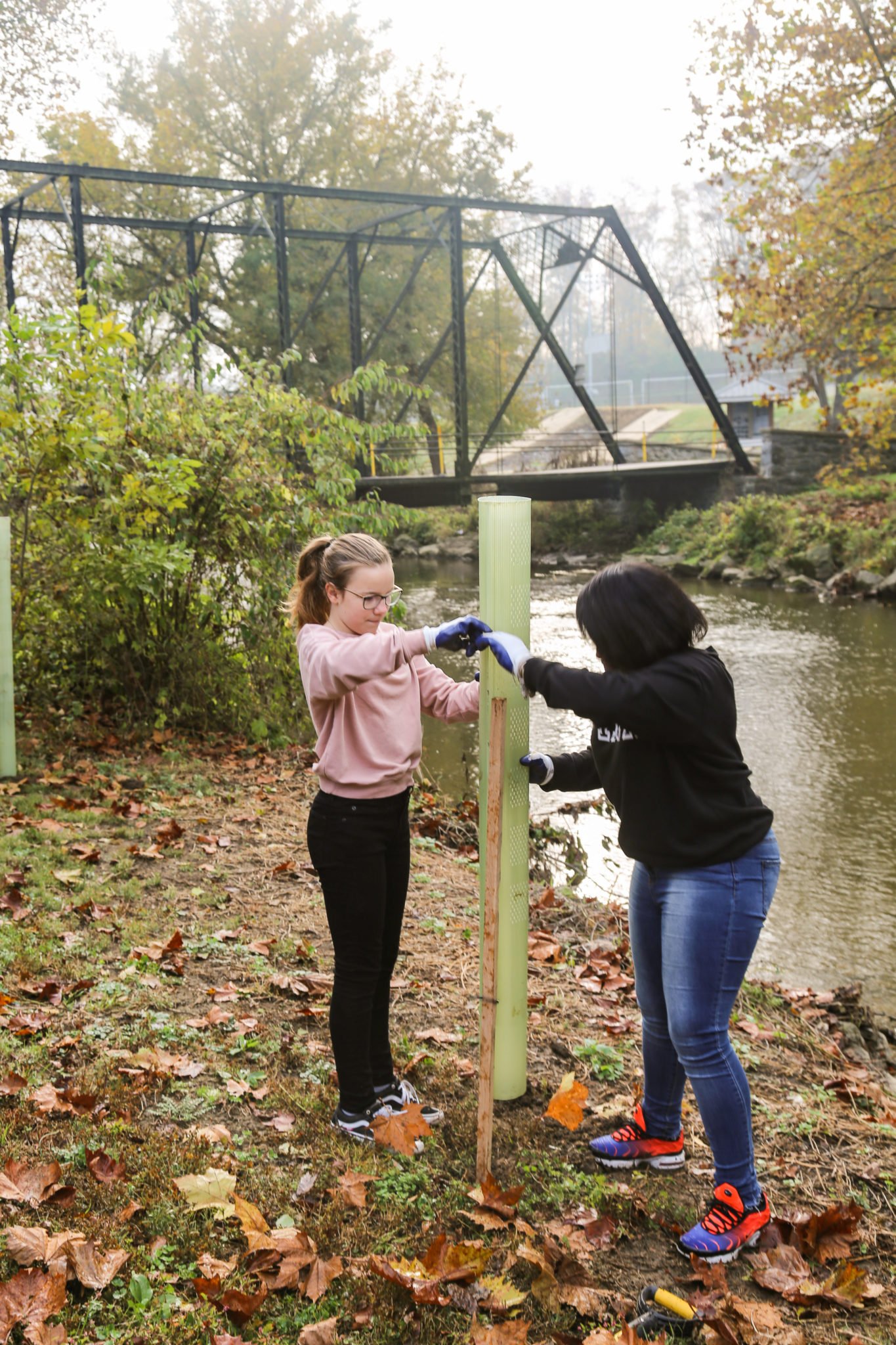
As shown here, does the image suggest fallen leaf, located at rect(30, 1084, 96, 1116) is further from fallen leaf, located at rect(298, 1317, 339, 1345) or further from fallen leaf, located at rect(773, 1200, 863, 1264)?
fallen leaf, located at rect(773, 1200, 863, 1264)

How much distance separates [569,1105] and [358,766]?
1.14 m

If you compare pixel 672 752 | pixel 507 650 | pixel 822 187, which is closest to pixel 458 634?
pixel 507 650

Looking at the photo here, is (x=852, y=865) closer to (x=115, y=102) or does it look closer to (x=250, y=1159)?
(x=250, y=1159)

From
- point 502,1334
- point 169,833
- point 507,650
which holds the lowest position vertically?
point 502,1334

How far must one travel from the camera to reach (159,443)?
746 centimetres

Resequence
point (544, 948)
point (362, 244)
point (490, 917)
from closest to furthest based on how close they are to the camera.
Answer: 1. point (490, 917)
2. point (544, 948)
3. point (362, 244)

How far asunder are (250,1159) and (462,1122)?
595mm

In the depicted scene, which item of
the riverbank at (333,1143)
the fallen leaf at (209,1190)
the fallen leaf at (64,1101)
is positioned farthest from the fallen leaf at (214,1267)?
the fallen leaf at (64,1101)

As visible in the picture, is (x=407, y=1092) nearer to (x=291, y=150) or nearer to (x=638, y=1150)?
(x=638, y=1150)

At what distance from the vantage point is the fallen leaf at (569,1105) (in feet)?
10.3

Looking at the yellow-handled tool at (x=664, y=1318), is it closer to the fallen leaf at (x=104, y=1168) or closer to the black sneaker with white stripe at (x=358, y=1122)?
the black sneaker with white stripe at (x=358, y=1122)

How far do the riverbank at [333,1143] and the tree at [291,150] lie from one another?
2412cm

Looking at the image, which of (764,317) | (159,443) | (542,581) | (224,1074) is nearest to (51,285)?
(542,581)

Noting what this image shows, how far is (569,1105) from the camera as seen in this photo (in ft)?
10.4
